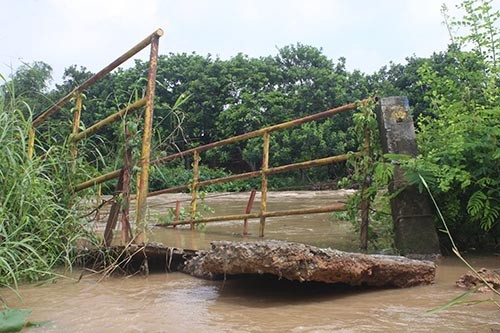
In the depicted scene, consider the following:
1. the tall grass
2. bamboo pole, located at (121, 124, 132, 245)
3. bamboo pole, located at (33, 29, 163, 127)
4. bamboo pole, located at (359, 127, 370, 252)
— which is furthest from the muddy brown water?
bamboo pole, located at (33, 29, 163, 127)

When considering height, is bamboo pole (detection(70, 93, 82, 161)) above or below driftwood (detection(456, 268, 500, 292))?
above

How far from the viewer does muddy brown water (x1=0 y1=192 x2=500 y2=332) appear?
164 cm

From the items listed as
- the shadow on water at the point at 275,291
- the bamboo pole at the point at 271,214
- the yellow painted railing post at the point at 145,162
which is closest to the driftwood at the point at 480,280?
the shadow on water at the point at 275,291

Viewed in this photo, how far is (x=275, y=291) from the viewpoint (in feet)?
7.48

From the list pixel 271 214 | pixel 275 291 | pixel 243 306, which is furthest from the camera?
pixel 271 214

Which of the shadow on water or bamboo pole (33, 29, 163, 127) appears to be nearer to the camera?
the shadow on water

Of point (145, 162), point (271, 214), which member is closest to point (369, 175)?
point (271, 214)

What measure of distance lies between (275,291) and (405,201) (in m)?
1.25

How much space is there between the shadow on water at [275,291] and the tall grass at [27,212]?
899mm

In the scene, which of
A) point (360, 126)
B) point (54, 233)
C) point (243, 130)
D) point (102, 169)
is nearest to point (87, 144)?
point (102, 169)

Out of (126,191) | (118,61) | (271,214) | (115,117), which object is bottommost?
(271,214)

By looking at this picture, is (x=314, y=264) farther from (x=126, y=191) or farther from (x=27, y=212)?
(x=27, y=212)

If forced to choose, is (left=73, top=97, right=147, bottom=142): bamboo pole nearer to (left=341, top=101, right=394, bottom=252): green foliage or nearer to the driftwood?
(left=341, top=101, right=394, bottom=252): green foliage

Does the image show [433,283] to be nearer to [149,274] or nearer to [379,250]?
[379,250]
